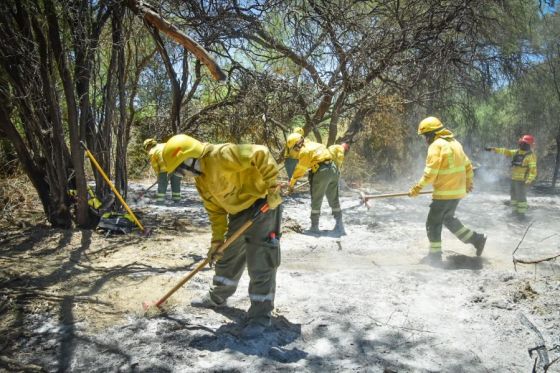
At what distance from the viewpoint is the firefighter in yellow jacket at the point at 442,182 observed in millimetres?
5148

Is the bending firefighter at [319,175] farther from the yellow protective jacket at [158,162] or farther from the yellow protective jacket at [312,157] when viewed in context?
the yellow protective jacket at [158,162]

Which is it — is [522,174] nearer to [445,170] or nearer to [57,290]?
[445,170]

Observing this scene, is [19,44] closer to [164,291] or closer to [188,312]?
[164,291]

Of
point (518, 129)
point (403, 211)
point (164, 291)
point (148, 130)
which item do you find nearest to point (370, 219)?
point (403, 211)

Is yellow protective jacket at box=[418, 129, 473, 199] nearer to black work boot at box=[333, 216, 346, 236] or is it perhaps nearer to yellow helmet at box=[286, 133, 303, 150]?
black work boot at box=[333, 216, 346, 236]

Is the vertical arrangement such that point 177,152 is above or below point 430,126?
below

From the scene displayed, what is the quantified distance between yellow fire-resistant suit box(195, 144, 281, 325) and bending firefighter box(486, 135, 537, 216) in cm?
635

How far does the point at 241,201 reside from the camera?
337 cm

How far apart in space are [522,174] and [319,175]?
13.4 ft

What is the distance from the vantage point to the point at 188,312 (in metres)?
3.58

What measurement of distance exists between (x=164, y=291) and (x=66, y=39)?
10.7 ft

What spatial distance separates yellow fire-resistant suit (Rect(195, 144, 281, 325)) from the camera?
10.3 feet

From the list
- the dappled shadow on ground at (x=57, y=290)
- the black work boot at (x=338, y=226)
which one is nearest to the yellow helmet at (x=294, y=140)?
the black work boot at (x=338, y=226)

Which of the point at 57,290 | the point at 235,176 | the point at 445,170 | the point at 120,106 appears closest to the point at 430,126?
the point at 445,170
